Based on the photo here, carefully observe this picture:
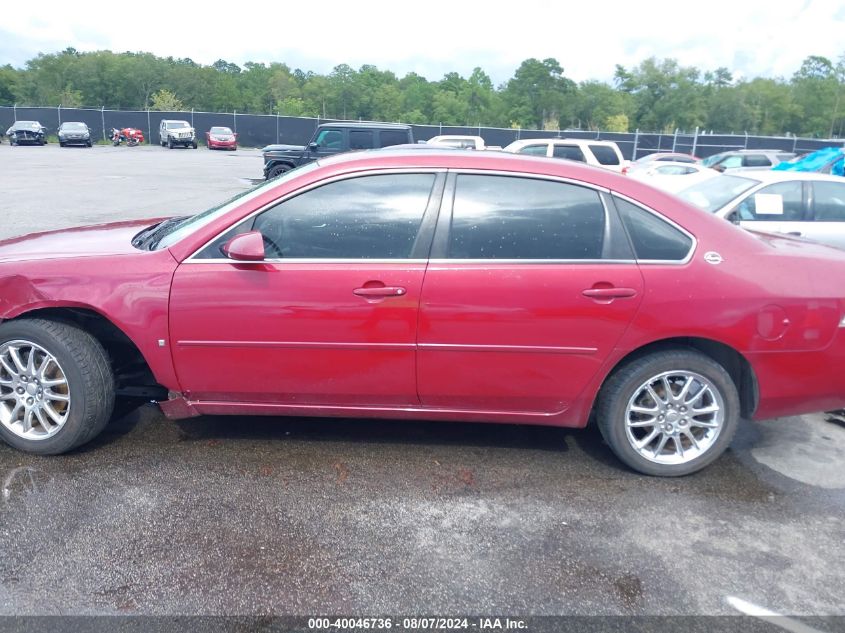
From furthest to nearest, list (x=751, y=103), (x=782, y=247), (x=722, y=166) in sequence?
(x=751, y=103), (x=722, y=166), (x=782, y=247)

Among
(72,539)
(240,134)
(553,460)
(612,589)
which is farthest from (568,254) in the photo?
(240,134)

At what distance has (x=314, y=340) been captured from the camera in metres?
3.54

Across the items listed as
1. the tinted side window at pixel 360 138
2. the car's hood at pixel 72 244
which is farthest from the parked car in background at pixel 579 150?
the car's hood at pixel 72 244

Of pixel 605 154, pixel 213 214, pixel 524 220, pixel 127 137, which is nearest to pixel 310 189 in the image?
pixel 213 214

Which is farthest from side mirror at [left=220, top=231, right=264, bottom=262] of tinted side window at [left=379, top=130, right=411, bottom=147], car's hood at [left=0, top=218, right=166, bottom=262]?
tinted side window at [left=379, top=130, right=411, bottom=147]

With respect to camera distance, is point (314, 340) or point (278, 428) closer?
point (314, 340)

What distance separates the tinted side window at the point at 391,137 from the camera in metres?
18.0

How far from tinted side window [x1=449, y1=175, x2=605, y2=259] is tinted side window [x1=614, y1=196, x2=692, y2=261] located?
14 centimetres

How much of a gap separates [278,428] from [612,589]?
2175 millimetres

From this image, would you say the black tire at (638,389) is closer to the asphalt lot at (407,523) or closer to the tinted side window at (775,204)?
the asphalt lot at (407,523)

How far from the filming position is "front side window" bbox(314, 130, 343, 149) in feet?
59.0

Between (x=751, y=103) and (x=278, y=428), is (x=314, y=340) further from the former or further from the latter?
(x=751, y=103)

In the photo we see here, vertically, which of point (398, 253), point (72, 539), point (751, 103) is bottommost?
point (72, 539)

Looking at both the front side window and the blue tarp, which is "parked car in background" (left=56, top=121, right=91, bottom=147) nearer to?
the front side window
